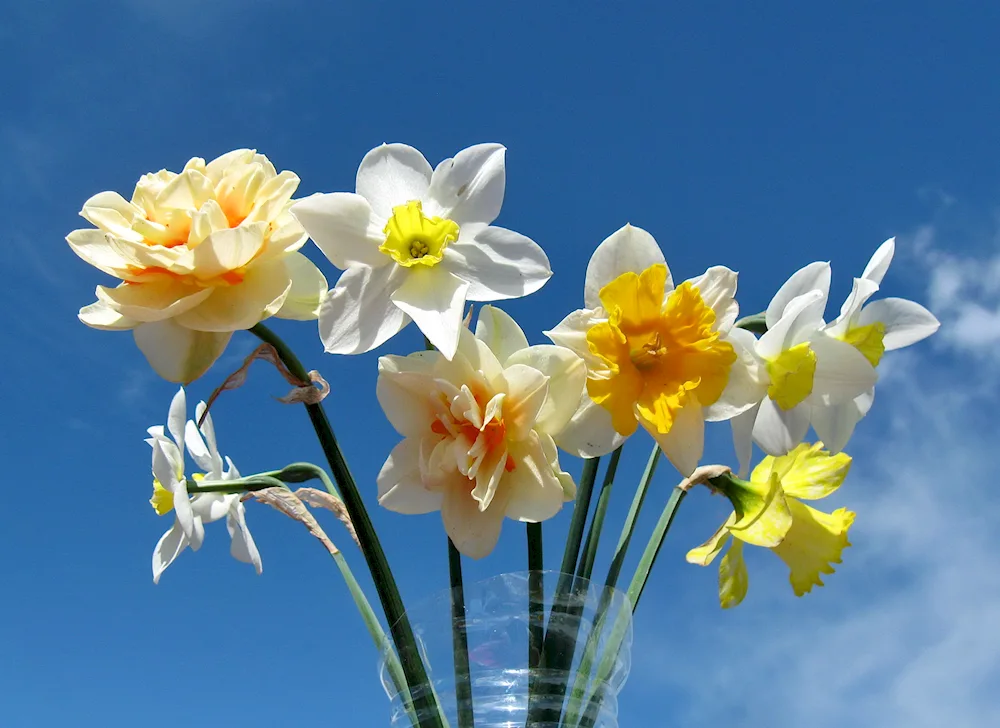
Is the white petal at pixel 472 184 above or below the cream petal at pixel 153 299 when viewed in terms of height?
above

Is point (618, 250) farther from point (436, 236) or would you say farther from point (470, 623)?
point (470, 623)

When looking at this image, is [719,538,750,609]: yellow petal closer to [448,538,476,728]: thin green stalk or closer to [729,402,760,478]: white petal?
[729,402,760,478]: white petal

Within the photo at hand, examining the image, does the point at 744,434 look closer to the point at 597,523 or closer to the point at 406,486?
the point at 597,523

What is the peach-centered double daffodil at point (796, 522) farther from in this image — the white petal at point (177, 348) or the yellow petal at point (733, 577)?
the white petal at point (177, 348)

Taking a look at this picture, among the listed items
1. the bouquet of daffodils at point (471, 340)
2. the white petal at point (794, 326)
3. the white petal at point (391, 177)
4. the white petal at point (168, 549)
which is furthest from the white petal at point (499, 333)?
the white petal at point (168, 549)

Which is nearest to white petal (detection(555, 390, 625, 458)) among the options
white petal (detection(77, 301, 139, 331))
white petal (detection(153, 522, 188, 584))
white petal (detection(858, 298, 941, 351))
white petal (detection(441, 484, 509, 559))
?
white petal (detection(441, 484, 509, 559))

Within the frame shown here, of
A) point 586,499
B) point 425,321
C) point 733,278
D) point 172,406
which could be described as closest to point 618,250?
point 733,278

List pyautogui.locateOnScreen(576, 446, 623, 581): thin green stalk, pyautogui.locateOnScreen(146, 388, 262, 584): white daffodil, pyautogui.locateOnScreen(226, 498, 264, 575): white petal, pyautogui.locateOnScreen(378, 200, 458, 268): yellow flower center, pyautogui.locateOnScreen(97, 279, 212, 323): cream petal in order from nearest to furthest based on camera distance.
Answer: pyautogui.locateOnScreen(97, 279, 212, 323): cream petal
pyautogui.locateOnScreen(378, 200, 458, 268): yellow flower center
pyautogui.locateOnScreen(576, 446, 623, 581): thin green stalk
pyautogui.locateOnScreen(146, 388, 262, 584): white daffodil
pyautogui.locateOnScreen(226, 498, 264, 575): white petal
